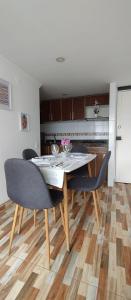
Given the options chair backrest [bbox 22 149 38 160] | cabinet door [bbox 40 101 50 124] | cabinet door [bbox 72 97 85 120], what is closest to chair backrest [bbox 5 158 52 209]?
chair backrest [bbox 22 149 38 160]

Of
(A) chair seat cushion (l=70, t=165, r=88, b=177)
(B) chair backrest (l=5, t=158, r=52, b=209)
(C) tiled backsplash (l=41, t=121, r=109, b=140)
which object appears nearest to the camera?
(B) chair backrest (l=5, t=158, r=52, b=209)

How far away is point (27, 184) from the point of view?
1.29 m

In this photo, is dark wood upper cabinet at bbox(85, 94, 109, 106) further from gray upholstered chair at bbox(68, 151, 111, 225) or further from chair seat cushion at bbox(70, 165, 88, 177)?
gray upholstered chair at bbox(68, 151, 111, 225)

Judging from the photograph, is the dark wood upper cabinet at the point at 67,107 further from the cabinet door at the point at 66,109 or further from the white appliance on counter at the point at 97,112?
the white appliance on counter at the point at 97,112

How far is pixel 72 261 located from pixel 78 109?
11.5 feet

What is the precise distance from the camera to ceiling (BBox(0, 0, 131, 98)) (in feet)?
4.59

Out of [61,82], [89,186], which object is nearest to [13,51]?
[61,82]

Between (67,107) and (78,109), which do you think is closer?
(78,109)

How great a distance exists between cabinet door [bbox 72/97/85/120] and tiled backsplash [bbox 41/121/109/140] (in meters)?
0.30

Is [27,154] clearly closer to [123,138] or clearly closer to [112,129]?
[112,129]

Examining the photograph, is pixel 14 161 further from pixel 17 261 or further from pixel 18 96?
pixel 18 96

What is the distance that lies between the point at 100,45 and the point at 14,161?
169cm

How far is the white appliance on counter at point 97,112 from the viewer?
4195 mm

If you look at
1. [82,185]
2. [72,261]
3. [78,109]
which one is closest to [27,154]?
[82,185]
